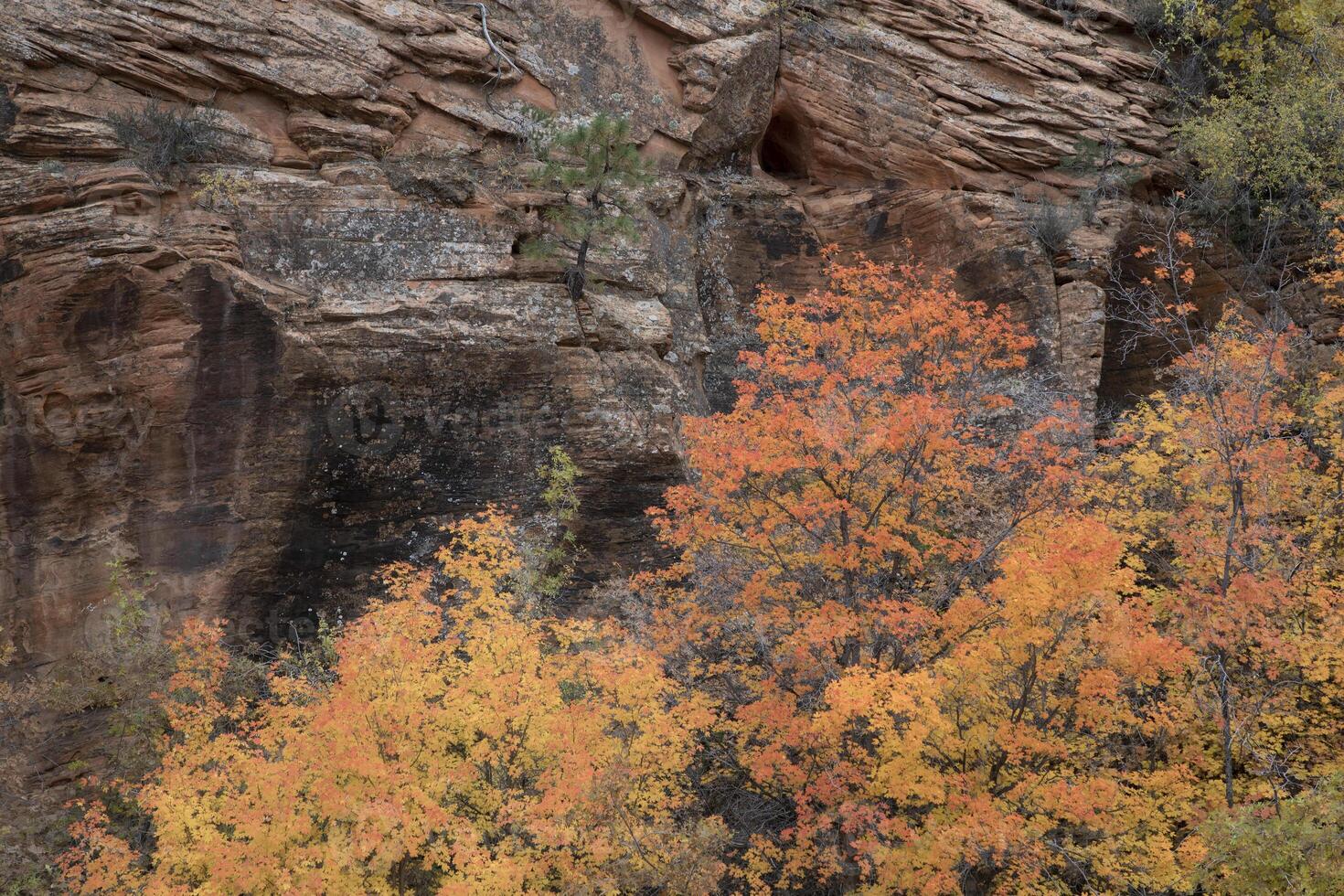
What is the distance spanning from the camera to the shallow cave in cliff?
28.4m

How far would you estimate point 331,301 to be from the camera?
791 inches

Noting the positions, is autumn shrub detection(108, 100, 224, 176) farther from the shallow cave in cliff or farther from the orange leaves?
the shallow cave in cliff

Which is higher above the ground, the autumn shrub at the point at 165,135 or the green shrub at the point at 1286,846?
the autumn shrub at the point at 165,135

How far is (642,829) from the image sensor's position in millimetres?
13969

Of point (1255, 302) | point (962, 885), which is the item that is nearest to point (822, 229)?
point (1255, 302)

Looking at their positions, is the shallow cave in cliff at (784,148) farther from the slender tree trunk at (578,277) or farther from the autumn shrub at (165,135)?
the autumn shrub at (165,135)

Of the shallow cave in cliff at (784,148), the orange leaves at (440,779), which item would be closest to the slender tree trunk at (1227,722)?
the orange leaves at (440,779)

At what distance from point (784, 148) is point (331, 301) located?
1397 cm

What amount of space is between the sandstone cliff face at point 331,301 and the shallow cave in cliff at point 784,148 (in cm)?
288

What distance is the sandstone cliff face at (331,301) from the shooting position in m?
19.2

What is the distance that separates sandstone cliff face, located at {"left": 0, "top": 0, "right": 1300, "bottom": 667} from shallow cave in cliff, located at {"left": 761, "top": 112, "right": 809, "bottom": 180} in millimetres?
2883

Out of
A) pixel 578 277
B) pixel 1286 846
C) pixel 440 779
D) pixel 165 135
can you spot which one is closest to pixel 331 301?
pixel 165 135

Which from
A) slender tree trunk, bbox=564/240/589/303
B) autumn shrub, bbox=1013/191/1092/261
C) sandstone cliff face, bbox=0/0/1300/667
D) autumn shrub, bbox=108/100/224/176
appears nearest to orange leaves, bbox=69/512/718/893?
sandstone cliff face, bbox=0/0/1300/667

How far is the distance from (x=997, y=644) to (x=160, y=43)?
61.8ft
